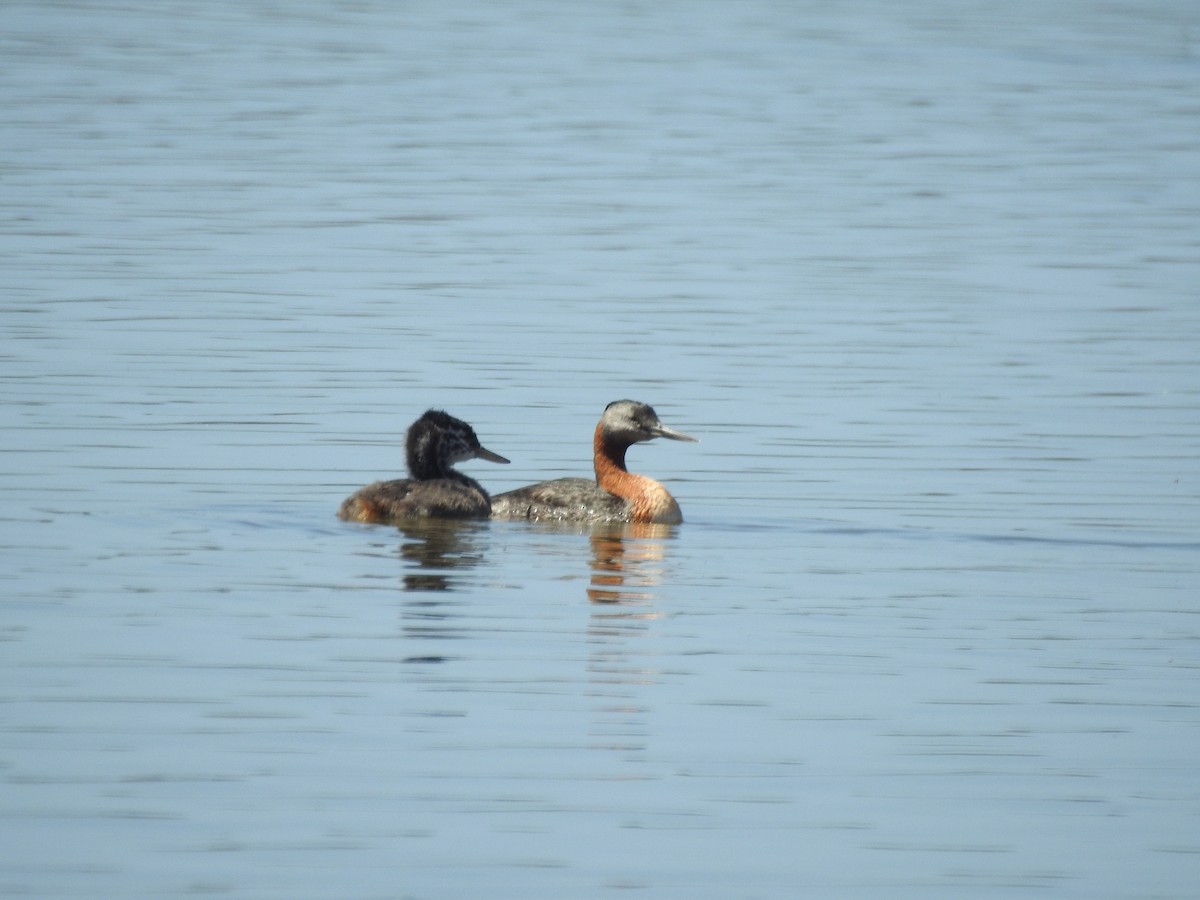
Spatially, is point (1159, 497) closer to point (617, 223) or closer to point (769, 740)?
point (769, 740)

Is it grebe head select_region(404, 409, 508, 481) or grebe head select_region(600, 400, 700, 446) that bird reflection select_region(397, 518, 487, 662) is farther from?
grebe head select_region(600, 400, 700, 446)

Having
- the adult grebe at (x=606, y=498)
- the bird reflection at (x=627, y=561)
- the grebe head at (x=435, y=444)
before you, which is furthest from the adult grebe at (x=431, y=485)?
the bird reflection at (x=627, y=561)

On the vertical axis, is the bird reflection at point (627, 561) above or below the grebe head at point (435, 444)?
below

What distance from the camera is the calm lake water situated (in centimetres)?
735

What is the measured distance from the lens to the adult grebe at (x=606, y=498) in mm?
12555

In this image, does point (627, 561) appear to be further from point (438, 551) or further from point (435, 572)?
point (435, 572)

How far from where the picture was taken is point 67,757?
771cm

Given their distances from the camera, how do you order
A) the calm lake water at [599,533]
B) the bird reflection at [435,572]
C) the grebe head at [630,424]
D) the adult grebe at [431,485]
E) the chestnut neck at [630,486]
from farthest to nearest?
1. the grebe head at [630,424]
2. the chestnut neck at [630,486]
3. the adult grebe at [431,485]
4. the bird reflection at [435,572]
5. the calm lake water at [599,533]

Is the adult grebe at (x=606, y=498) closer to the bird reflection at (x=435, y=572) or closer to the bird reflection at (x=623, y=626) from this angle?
the bird reflection at (x=623, y=626)

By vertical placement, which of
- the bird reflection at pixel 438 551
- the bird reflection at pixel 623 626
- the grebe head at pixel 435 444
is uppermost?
the grebe head at pixel 435 444

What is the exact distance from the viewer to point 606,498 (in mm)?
12805

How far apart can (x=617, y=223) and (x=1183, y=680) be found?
49.6 ft

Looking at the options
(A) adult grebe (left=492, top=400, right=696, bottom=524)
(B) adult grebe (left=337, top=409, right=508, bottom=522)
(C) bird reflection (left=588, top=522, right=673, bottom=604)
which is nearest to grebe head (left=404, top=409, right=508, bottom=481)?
(B) adult grebe (left=337, top=409, right=508, bottom=522)

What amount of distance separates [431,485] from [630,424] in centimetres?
143
